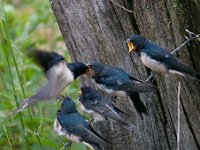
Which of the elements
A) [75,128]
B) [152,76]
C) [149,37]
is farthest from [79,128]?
[149,37]

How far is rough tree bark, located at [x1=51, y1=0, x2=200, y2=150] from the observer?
4535 millimetres

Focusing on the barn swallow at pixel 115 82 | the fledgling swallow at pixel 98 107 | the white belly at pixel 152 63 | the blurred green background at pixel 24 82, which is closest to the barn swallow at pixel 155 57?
the white belly at pixel 152 63

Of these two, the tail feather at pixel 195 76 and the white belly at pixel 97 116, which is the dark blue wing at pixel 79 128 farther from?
the tail feather at pixel 195 76

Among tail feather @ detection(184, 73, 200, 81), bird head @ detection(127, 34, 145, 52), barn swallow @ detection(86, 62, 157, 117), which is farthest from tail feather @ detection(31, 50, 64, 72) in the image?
tail feather @ detection(184, 73, 200, 81)

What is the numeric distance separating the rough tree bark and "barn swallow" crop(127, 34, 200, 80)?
0.41 m

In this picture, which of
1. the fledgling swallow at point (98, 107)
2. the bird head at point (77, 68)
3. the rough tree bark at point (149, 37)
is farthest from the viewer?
the rough tree bark at point (149, 37)

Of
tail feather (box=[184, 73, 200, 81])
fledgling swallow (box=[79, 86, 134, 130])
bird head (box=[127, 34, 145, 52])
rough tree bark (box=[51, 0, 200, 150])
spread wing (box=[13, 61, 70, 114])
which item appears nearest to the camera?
spread wing (box=[13, 61, 70, 114])

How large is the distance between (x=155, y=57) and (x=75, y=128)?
0.63 metres

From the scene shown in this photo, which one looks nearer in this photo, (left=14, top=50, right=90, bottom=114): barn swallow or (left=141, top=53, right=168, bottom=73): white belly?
(left=14, top=50, right=90, bottom=114): barn swallow

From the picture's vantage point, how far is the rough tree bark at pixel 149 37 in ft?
14.9

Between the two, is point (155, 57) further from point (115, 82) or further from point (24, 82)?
point (24, 82)

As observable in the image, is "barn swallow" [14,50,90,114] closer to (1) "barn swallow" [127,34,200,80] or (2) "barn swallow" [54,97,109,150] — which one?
(2) "barn swallow" [54,97,109,150]

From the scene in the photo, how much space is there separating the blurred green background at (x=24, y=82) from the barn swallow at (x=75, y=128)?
10.0 inches

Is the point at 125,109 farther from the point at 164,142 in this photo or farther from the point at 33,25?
the point at 33,25
